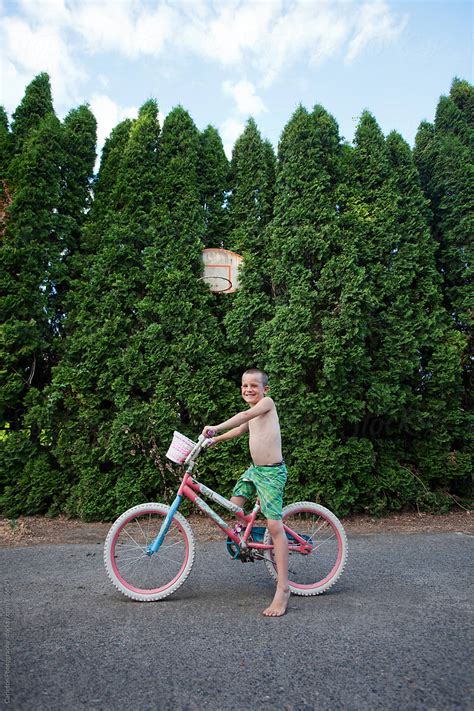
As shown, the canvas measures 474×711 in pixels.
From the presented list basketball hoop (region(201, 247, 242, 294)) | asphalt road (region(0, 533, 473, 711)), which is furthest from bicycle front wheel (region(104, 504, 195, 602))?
basketball hoop (region(201, 247, 242, 294))

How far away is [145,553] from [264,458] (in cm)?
103

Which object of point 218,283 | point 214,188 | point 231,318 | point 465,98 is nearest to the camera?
point 231,318

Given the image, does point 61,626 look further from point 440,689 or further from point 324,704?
point 440,689

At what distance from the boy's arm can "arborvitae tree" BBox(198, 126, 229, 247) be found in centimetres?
338

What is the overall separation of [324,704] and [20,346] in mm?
4746

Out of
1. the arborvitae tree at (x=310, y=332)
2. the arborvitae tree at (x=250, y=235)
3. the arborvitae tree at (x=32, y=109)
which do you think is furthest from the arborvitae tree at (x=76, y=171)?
the arborvitae tree at (x=310, y=332)

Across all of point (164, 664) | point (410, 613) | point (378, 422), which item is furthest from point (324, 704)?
point (378, 422)

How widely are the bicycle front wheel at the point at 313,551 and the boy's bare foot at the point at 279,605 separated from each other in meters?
0.29

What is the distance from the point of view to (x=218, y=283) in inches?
227

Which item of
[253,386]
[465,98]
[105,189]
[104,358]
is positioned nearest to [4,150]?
[105,189]

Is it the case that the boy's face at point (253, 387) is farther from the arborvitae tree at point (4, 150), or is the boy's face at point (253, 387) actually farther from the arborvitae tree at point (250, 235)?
the arborvitae tree at point (4, 150)

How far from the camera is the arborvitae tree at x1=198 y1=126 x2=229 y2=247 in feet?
19.8

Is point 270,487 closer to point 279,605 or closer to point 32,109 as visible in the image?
point 279,605

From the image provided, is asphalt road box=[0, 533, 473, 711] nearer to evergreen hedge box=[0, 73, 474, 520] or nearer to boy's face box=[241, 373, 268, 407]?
boy's face box=[241, 373, 268, 407]
